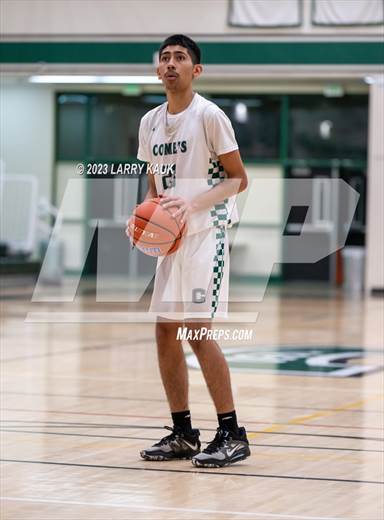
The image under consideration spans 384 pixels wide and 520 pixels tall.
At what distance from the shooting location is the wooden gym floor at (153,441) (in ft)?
14.9

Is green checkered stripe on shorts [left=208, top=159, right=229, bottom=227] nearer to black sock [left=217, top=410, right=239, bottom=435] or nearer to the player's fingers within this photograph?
the player's fingers

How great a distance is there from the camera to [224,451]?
5316 mm

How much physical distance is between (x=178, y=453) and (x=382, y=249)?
15637 mm

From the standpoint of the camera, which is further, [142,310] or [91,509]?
[142,310]

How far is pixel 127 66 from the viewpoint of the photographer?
12648 mm

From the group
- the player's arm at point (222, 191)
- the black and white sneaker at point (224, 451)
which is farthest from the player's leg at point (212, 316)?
the player's arm at point (222, 191)

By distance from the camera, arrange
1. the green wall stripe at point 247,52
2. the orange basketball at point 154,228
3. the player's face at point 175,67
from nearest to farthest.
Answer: the orange basketball at point 154,228, the player's face at point 175,67, the green wall stripe at point 247,52

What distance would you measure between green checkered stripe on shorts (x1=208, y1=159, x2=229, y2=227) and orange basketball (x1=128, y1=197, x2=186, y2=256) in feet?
0.97

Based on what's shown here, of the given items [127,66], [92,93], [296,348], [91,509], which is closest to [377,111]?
[92,93]

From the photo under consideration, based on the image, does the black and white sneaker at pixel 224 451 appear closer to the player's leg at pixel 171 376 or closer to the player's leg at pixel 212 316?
the player's leg at pixel 212 316

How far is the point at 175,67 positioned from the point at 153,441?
1895mm

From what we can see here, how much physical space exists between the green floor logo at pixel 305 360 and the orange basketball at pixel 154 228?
13.7ft

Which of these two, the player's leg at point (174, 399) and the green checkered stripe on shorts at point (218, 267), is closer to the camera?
the green checkered stripe on shorts at point (218, 267)

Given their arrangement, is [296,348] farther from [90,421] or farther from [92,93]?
[92,93]
